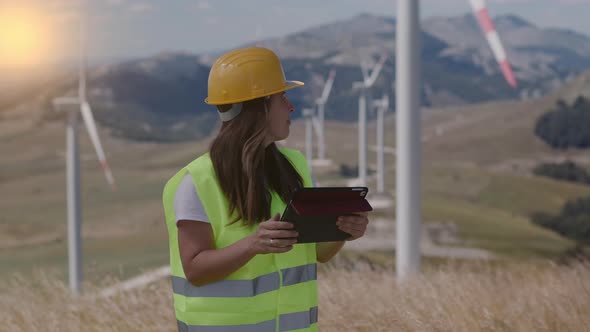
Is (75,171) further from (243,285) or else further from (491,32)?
(243,285)

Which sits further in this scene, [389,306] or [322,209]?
[389,306]

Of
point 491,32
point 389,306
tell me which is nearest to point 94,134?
point 491,32

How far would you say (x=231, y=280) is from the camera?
4.98 m

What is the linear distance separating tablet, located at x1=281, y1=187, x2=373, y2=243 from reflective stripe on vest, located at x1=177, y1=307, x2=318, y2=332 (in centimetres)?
56

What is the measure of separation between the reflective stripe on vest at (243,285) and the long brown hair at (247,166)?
340 millimetres

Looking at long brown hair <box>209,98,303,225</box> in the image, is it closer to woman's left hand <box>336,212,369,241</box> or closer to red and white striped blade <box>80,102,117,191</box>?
woman's left hand <box>336,212,369,241</box>

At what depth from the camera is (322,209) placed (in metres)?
4.63

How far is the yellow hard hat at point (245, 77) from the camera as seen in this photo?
4969 millimetres

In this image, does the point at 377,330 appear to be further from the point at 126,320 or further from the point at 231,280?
the point at 231,280

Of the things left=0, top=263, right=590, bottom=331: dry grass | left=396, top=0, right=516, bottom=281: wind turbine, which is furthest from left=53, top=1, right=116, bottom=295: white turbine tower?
left=0, top=263, right=590, bottom=331: dry grass

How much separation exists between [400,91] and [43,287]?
7902 millimetres

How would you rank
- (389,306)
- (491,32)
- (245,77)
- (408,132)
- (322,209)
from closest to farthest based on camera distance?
(322,209)
(245,77)
(389,306)
(491,32)
(408,132)

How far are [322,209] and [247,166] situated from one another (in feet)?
1.66

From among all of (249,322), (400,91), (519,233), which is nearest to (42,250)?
(519,233)
